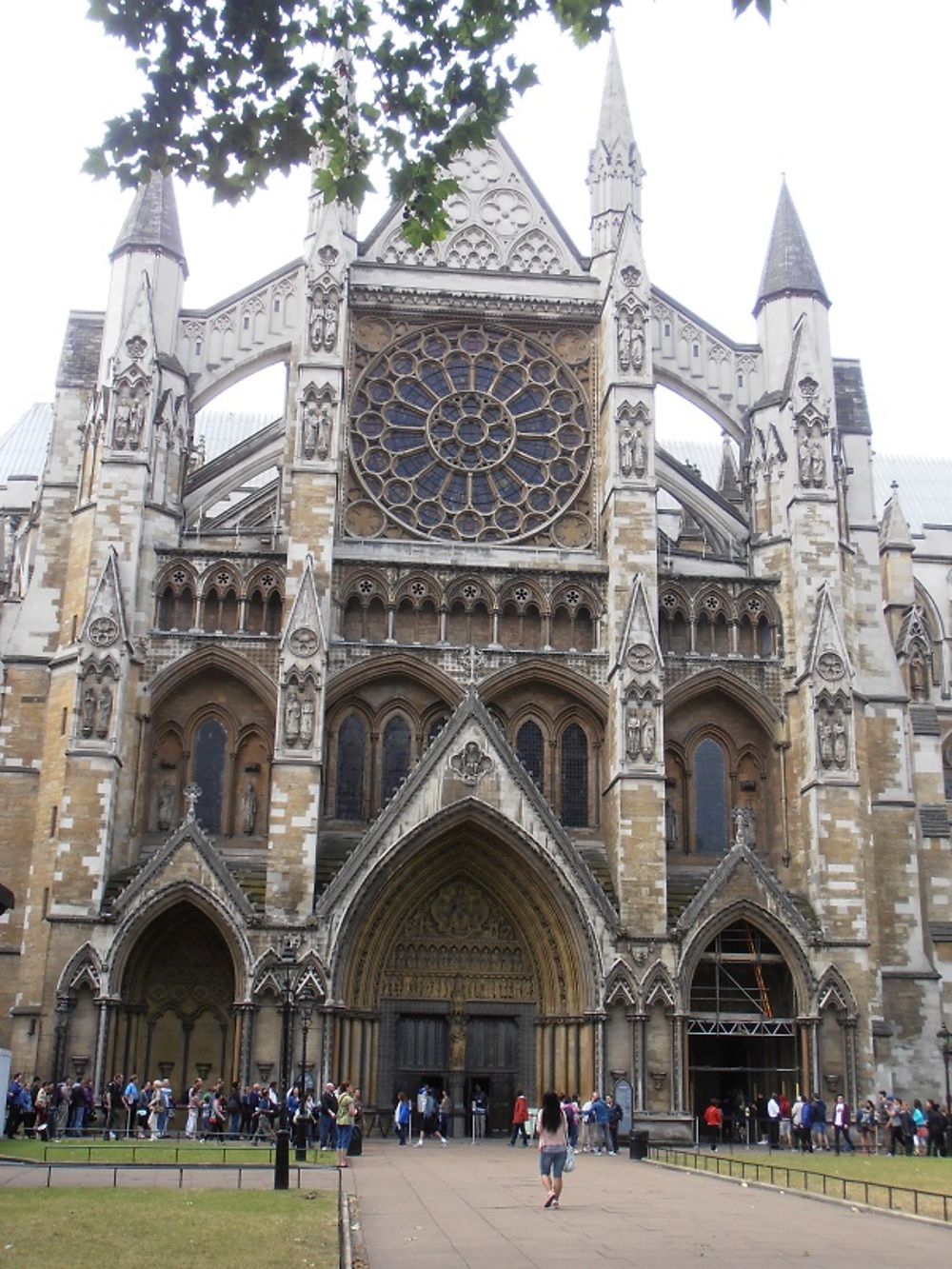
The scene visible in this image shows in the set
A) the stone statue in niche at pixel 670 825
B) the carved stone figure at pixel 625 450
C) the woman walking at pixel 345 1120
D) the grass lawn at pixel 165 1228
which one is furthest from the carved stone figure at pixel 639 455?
the grass lawn at pixel 165 1228

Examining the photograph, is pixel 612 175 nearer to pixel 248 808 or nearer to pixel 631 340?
pixel 631 340

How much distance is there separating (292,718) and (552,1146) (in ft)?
56.1

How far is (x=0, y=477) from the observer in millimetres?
58562

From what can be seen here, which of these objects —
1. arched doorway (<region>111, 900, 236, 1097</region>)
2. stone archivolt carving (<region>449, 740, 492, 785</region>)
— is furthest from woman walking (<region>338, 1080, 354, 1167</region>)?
stone archivolt carving (<region>449, 740, 492, 785</region>)

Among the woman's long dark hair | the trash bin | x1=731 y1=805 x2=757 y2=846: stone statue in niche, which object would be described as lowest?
the trash bin

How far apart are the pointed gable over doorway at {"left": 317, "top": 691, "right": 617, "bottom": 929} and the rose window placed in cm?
614

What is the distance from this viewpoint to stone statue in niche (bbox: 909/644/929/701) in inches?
1831

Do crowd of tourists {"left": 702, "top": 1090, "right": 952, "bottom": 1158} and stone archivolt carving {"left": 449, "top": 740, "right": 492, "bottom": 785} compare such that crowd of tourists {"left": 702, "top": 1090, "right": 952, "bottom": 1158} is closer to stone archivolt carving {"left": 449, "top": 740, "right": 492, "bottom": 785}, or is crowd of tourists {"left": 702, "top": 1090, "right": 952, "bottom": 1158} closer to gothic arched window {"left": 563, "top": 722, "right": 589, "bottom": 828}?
gothic arched window {"left": 563, "top": 722, "right": 589, "bottom": 828}

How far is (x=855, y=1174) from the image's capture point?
23.8 metres

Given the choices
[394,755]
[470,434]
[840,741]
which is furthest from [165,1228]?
[470,434]

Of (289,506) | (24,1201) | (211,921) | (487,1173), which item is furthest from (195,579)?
(24,1201)

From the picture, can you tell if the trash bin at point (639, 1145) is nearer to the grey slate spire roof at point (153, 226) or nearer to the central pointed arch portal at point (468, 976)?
the central pointed arch portal at point (468, 976)

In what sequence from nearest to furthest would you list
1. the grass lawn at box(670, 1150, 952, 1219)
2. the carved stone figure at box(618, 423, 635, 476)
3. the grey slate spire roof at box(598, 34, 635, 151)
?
1. the grass lawn at box(670, 1150, 952, 1219)
2. the carved stone figure at box(618, 423, 635, 476)
3. the grey slate spire roof at box(598, 34, 635, 151)

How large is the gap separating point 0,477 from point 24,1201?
45338 mm
